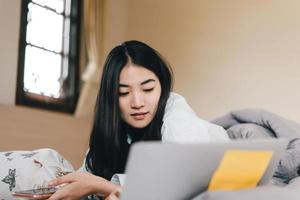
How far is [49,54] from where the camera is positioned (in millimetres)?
3123

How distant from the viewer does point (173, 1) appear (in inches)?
131

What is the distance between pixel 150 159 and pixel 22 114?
220 cm

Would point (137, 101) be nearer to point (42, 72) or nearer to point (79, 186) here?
point (79, 186)

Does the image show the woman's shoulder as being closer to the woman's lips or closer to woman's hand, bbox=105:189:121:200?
the woman's lips

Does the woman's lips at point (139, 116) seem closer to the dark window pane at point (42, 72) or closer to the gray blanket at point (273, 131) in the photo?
the gray blanket at point (273, 131)

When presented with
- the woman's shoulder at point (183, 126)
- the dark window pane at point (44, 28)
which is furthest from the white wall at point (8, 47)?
the woman's shoulder at point (183, 126)

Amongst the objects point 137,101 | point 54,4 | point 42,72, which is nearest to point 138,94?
point 137,101

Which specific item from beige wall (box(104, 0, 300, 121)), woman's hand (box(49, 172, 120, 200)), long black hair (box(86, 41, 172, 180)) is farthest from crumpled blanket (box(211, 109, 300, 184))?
beige wall (box(104, 0, 300, 121))

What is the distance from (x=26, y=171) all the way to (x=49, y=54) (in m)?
1.90

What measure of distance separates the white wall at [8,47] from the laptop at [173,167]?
7.20ft

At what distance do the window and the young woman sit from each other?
1.65 metres

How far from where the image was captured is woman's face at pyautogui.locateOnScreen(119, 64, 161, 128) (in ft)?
3.94

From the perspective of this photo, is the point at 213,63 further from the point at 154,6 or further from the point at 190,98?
the point at 154,6

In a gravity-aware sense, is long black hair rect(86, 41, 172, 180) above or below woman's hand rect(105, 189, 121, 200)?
above
